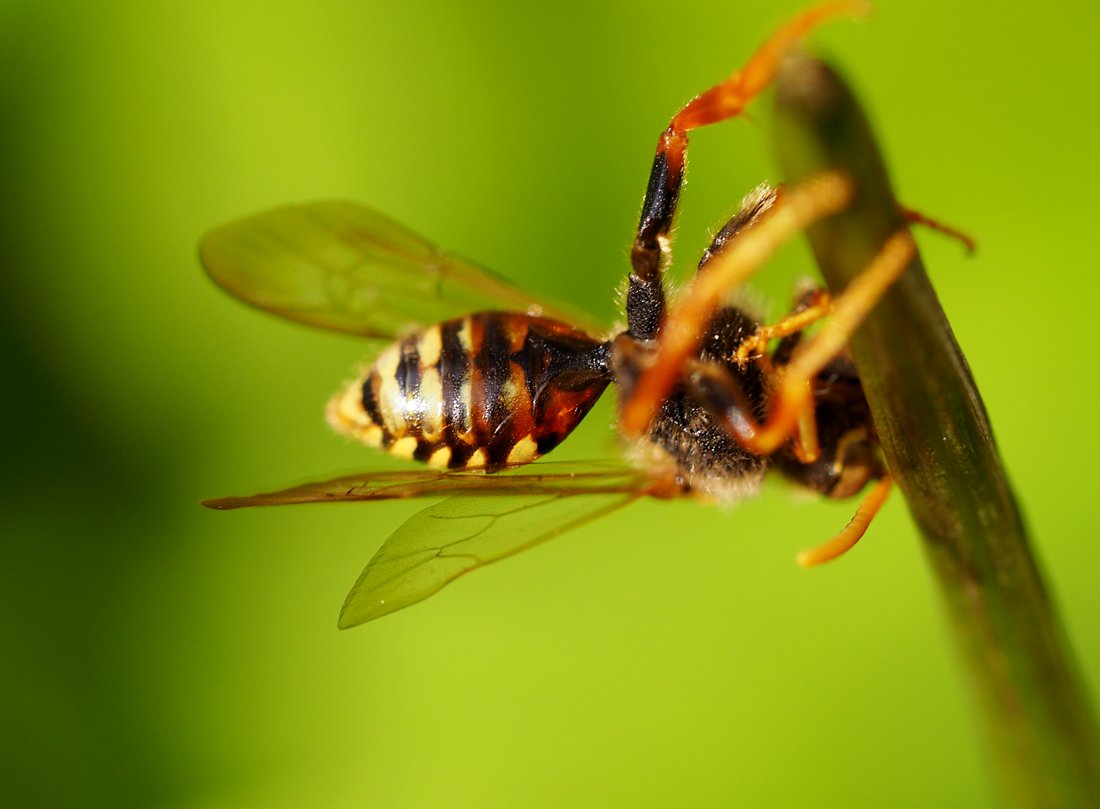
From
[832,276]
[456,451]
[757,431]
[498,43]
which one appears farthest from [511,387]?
[498,43]

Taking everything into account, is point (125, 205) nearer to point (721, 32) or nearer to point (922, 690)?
point (721, 32)

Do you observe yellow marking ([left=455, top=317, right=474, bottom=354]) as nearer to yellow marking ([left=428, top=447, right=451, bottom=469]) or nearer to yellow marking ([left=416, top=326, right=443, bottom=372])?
yellow marking ([left=416, top=326, right=443, bottom=372])

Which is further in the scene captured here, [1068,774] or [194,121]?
[194,121]

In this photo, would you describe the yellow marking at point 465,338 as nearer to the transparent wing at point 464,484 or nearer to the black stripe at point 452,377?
the black stripe at point 452,377

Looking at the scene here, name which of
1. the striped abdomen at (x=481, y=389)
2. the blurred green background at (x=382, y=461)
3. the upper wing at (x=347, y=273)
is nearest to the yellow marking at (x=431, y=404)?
the striped abdomen at (x=481, y=389)

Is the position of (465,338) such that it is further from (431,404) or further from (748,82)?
(748,82)
